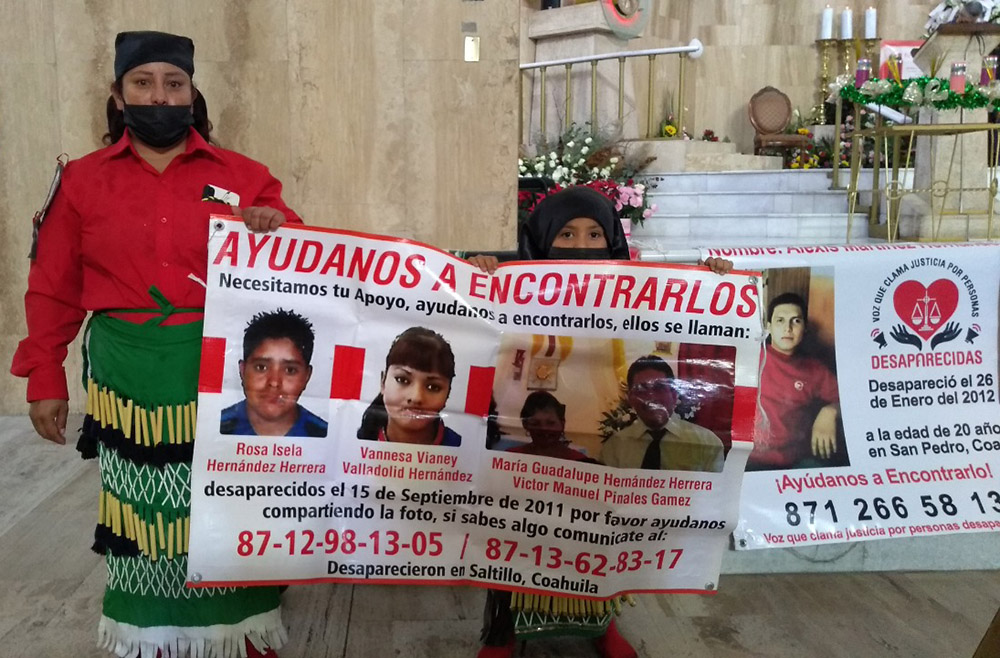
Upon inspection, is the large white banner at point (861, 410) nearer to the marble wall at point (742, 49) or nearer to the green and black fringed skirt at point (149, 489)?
the green and black fringed skirt at point (149, 489)

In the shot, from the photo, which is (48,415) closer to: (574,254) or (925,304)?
(574,254)

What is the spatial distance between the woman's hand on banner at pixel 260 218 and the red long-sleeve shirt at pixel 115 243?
0.15 ft

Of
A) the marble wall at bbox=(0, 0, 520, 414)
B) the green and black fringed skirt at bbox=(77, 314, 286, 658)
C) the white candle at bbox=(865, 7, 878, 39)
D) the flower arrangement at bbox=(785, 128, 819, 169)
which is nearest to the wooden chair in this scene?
the flower arrangement at bbox=(785, 128, 819, 169)

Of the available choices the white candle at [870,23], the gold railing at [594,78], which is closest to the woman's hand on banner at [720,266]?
the gold railing at [594,78]

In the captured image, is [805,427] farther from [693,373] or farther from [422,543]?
[422,543]

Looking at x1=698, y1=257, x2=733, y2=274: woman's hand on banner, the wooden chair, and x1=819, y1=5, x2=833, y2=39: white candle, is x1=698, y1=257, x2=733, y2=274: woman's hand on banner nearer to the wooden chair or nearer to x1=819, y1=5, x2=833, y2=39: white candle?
the wooden chair

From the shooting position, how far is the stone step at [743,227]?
8344 millimetres

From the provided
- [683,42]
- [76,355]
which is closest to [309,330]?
[76,355]

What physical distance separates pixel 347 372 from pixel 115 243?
59 cm

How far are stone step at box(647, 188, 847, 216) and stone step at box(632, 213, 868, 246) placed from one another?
0.31 m

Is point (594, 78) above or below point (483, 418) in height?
above

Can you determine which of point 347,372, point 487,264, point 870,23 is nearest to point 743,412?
point 487,264

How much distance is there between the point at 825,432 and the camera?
2.79 metres

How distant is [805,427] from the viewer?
110 inches
